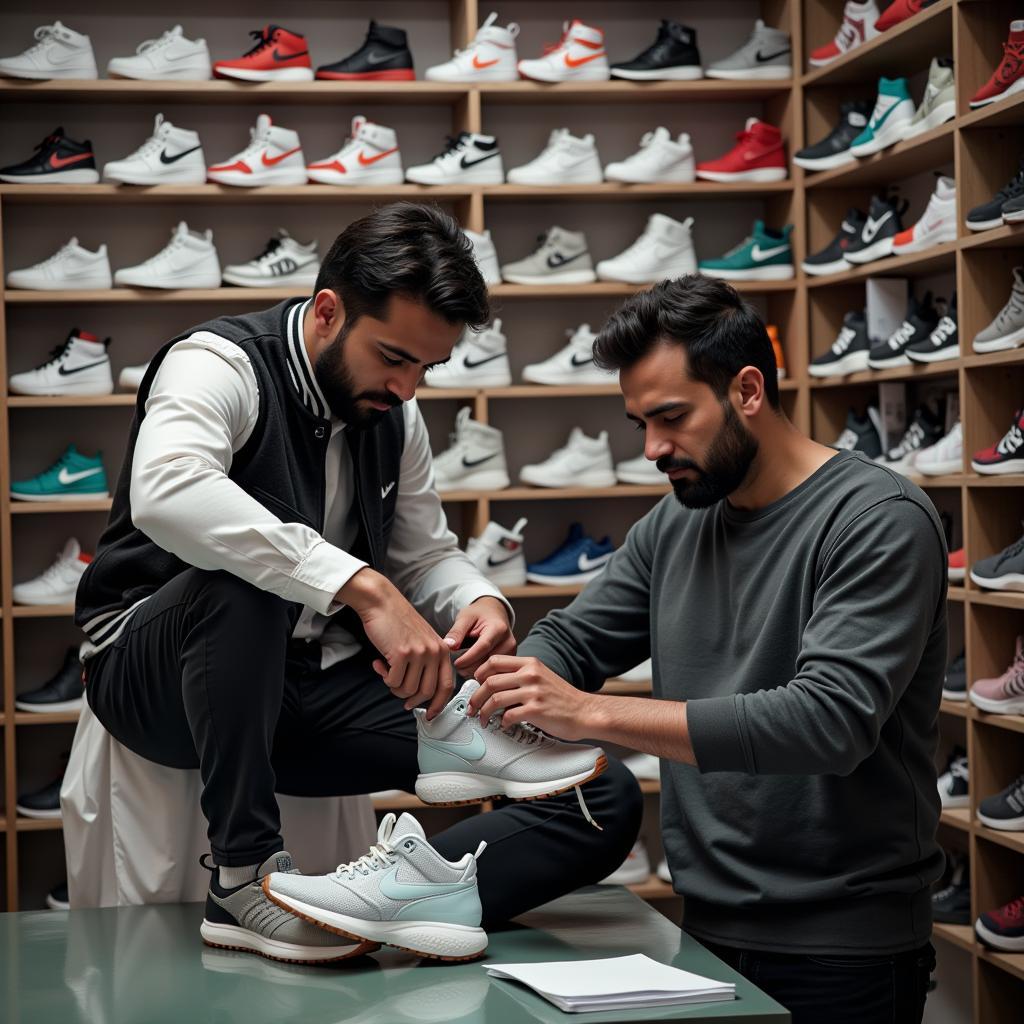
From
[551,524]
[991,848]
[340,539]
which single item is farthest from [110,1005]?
[551,524]

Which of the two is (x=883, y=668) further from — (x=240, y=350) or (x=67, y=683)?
(x=67, y=683)

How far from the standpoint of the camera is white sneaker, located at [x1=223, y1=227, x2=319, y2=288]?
12.5ft

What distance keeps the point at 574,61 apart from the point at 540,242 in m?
0.55

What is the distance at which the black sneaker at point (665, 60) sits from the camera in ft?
12.9

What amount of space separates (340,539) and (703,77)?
2502 mm

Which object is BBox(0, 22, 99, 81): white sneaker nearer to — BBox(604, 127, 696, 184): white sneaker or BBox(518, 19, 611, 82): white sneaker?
BBox(518, 19, 611, 82): white sneaker

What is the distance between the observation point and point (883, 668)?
1.69 m

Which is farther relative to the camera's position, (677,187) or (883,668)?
(677,187)

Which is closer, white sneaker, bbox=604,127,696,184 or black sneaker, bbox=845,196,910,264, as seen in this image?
black sneaker, bbox=845,196,910,264

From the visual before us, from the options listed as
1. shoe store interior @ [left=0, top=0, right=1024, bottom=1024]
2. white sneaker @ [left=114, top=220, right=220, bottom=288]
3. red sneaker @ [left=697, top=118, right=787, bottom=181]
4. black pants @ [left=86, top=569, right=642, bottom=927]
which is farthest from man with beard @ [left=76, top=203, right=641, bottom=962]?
red sneaker @ [left=697, top=118, right=787, bottom=181]

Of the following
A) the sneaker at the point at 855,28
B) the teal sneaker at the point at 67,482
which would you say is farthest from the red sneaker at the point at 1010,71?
the teal sneaker at the point at 67,482

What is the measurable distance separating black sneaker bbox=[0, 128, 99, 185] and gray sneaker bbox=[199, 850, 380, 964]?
2.58 metres

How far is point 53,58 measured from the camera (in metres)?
3.69

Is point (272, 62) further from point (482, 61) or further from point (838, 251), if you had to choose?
point (838, 251)
